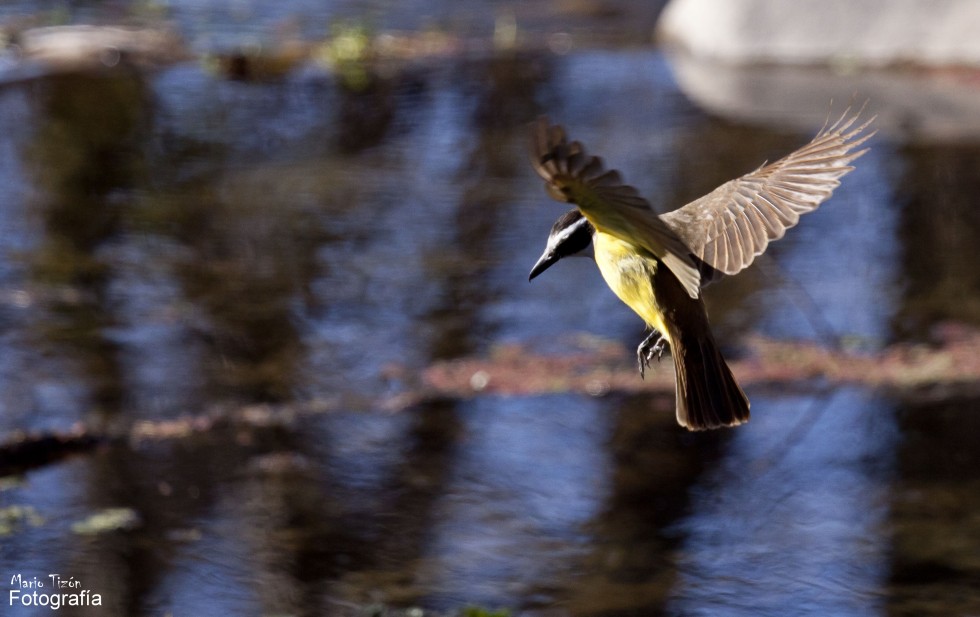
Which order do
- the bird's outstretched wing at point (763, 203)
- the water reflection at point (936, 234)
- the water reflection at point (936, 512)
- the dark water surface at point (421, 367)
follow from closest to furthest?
the bird's outstretched wing at point (763, 203) → the water reflection at point (936, 512) → the dark water surface at point (421, 367) → the water reflection at point (936, 234)

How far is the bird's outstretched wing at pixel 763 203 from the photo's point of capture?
278 centimetres

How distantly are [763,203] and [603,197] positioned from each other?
730 mm

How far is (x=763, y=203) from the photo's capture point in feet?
Answer: 9.59

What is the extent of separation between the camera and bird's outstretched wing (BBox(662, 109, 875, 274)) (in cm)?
278

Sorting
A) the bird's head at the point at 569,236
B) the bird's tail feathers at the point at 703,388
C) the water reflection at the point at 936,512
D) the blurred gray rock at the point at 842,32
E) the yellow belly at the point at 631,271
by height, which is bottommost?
the water reflection at the point at 936,512

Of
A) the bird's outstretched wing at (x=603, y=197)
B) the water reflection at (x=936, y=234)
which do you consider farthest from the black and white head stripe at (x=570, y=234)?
the water reflection at (x=936, y=234)

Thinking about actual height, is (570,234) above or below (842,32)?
below

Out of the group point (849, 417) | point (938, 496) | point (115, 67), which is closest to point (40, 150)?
point (115, 67)

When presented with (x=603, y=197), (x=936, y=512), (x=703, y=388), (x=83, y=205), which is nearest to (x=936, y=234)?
(x=936, y=512)

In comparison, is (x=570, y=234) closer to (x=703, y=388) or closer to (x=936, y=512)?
(x=703, y=388)

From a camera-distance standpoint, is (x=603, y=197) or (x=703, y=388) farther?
(x=703, y=388)

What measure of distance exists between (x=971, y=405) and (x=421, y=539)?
8.60ft

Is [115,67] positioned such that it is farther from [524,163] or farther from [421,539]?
[421,539]

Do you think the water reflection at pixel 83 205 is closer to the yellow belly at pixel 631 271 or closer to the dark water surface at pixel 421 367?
the dark water surface at pixel 421 367
